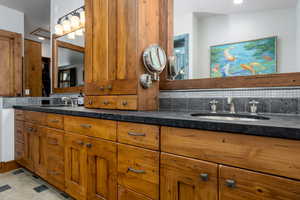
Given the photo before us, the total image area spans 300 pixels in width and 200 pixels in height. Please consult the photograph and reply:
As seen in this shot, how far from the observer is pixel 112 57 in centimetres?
151

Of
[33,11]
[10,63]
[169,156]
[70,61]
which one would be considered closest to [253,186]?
[169,156]

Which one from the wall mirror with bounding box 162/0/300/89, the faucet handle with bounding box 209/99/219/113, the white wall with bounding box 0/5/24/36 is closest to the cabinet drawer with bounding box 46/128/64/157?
the wall mirror with bounding box 162/0/300/89

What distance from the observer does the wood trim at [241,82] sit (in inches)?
42.1

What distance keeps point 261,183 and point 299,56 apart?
882mm

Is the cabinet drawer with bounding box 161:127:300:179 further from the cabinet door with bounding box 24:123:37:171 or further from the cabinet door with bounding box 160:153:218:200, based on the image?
the cabinet door with bounding box 24:123:37:171

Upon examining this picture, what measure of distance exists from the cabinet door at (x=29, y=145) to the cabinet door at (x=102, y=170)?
997mm

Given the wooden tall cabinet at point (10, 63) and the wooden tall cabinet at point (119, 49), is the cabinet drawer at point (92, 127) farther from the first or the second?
the wooden tall cabinet at point (10, 63)

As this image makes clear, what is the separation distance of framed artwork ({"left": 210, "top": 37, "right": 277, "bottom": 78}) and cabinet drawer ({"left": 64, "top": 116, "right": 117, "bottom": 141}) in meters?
0.85

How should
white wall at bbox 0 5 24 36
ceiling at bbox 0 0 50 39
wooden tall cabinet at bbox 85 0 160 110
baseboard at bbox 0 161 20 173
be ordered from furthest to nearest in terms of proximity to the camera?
white wall at bbox 0 5 24 36 → ceiling at bbox 0 0 50 39 → baseboard at bbox 0 161 20 173 → wooden tall cabinet at bbox 85 0 160 110

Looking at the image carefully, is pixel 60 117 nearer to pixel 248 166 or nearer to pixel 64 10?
pixel 248 166

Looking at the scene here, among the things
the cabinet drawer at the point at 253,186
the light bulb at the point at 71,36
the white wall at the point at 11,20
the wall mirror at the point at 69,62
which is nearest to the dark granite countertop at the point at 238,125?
the cabinet drawer at the point at 253,186

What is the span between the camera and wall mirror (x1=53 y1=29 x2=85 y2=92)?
245 cm

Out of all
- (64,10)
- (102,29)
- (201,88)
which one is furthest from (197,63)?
(64,10)

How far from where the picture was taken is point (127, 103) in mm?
1399
